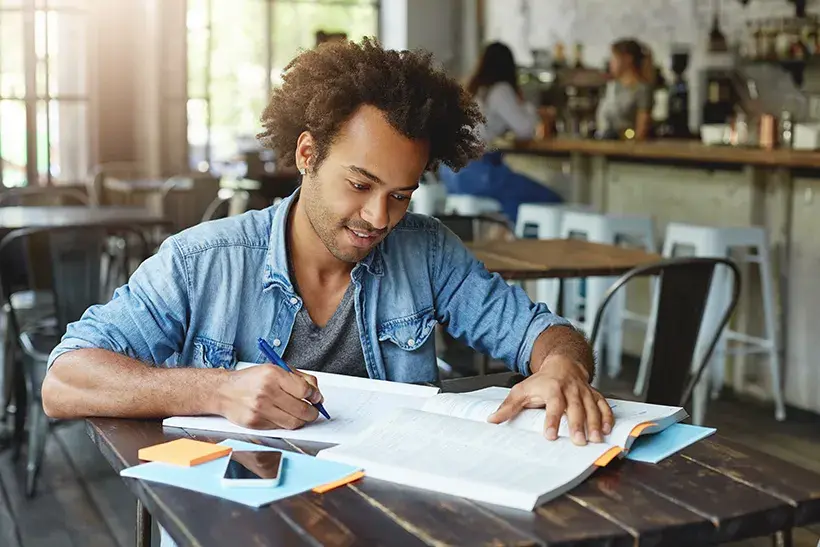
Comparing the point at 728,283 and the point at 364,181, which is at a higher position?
the point at 364,181

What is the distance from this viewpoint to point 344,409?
1618 millimetres

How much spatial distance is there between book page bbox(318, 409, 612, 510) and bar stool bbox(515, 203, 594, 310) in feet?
11.9

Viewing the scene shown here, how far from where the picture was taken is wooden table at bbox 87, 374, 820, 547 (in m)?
1.15

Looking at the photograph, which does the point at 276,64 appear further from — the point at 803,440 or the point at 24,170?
the point at 803,440

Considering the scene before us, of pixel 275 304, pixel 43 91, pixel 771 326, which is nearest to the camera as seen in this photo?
pixel 275 304

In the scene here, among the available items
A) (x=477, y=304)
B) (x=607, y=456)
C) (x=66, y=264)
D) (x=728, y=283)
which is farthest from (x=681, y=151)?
(x=607, y=456)

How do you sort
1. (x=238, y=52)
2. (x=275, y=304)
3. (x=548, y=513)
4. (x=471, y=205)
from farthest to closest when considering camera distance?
(x=238, y=52)
(x=471, y=205)
(x=275, y=304)
(x=548, y=513)

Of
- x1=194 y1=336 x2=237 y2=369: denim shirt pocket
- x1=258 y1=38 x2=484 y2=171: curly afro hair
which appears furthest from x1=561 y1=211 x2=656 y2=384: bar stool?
x1=194 y1=336 x2=237 y2=369: denim shirt pocket

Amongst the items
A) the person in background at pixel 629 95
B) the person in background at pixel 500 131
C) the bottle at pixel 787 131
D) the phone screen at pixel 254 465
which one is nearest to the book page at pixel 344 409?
the phone screen at pixel 254 465

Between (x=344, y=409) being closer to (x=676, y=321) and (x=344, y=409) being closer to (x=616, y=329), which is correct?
(x=676, y=321)

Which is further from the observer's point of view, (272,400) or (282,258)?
(282,258)

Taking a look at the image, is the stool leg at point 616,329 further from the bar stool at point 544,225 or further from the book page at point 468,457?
the book page at point 468,457

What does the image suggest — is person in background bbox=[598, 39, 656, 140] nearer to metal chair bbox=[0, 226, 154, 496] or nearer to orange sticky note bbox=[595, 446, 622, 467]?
metal chair bbox=[0, 226, 154, 496]

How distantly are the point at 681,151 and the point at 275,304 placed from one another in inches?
128
